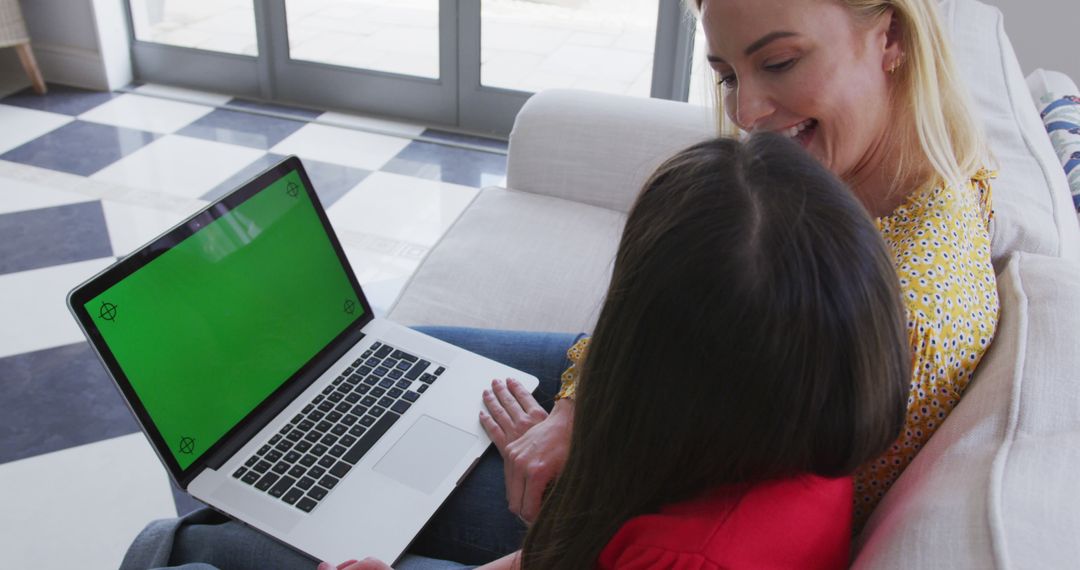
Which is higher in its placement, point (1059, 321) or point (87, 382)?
point (1059, 321)

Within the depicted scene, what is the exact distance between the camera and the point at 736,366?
0.60m

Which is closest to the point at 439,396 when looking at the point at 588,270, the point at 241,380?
the point at 241,380

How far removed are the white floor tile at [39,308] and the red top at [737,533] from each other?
5.81 feet

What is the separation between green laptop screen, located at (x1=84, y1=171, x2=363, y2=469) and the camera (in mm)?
961

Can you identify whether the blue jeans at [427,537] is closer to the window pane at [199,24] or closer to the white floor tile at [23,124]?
the white floor tile at [23,124]

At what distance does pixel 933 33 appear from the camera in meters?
1.04

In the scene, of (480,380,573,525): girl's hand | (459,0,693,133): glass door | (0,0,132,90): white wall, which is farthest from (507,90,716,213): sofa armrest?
(0,0,132,90): white wall

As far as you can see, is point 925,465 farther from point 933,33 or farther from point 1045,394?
point 933,33

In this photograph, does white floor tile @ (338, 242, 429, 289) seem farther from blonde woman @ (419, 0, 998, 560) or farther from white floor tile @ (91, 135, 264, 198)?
blonde woman @ (419, 0, 998, 560)

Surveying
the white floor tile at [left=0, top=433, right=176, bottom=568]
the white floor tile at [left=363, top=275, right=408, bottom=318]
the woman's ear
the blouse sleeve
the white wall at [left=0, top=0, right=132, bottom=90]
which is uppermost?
the woman's ear

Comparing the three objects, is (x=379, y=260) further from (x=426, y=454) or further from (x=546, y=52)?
(x=426, y=454)

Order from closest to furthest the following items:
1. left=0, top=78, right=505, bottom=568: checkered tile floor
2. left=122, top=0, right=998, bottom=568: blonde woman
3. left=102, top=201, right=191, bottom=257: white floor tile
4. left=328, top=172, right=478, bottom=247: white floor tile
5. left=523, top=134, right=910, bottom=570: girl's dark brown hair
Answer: left=523, top=134, right=910, bottom=570: girl's dark brown hair
left=122, top=0, right=998, bottom=568: blonde woman
left=0, top=78, right=505, bottom=568: checkered tile floor
left=102, top=201, right=191, bottom=257: white floor tile
left=328, top=172, right=478, bottom=247: white floor tile

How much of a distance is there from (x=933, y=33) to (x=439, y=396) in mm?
747

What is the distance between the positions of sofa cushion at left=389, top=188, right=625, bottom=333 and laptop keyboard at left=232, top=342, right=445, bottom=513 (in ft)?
0.81
